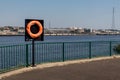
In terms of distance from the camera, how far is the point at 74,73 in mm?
14633

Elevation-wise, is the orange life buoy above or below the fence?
above

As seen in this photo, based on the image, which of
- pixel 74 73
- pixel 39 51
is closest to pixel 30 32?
pixel 74 73

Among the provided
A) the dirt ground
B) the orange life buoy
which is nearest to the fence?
the orange life buoy

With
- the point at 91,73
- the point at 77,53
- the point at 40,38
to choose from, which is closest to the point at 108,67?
the point at 91,73

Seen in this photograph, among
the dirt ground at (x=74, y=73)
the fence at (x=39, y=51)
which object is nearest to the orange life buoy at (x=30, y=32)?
the fence at (x=39, y=51)

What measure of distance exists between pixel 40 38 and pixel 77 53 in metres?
11.0

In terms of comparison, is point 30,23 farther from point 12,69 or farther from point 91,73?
point 91,73

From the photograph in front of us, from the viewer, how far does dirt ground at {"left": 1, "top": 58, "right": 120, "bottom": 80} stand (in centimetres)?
1361

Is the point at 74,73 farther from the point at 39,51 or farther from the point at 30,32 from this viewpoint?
the point at 39,51

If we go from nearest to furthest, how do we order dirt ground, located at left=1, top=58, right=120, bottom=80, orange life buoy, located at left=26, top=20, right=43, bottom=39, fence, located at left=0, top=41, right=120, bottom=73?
1. dirt ground, located at left=1, top=58, right=120, bottom=80
2. orange life buoy, located at left=26, top=20, right=43, bottom=39
3. fence, located at left=0, top=41, right=120, bottom=73

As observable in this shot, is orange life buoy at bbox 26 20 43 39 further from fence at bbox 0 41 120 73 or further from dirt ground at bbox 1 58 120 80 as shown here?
dirt ground at bbox 1 58 120 80

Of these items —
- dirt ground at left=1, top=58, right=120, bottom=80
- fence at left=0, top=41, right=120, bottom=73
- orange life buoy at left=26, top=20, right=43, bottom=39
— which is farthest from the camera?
fence at left=0, top=41, right=120, bottom=73

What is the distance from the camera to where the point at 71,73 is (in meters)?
14.6

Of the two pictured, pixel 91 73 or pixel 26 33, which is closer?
pixel 91 73
